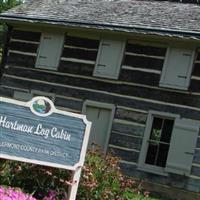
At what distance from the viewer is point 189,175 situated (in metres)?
16.4

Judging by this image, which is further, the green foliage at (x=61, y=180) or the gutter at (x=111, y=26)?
the gutter at (x=111, y=26)

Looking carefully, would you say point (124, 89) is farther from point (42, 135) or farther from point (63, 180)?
point (42, 135)

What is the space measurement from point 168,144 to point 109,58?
11.3ft

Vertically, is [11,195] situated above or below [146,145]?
below

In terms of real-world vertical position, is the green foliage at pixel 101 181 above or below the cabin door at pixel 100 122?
below

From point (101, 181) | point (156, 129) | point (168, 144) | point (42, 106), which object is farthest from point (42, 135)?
point (156, 129)

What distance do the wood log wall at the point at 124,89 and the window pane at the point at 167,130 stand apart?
375mm

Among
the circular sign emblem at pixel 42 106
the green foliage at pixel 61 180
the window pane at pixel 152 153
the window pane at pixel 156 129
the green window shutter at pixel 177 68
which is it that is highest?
the green window shutter at pixel 177 68

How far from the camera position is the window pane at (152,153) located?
1723cm

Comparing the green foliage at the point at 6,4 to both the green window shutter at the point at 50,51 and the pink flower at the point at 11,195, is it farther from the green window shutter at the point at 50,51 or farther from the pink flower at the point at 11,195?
the pink flower at the point at 11,195

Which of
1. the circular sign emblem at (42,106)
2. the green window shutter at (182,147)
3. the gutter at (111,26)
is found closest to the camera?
the circular sign emblem at (42,106)

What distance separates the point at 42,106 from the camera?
310 inches

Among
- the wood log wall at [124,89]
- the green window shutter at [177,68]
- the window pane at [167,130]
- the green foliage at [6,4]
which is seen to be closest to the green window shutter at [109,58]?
the wood log wall at [124,89]

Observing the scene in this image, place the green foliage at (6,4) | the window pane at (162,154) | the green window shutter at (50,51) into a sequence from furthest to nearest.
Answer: the green foliage at (6,4), the green window shutter at (50,51), the window pane at (162,154)
